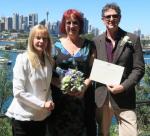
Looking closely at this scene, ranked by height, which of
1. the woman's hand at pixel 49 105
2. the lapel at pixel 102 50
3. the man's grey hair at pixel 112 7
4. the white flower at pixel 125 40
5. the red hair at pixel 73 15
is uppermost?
the man's grey hair at pixel 112 7

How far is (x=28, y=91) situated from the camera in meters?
4.17

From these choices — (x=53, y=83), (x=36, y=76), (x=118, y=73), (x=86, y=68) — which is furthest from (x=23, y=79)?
(x=118, y=73)

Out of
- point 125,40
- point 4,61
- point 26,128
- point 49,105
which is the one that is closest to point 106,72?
point 125,40

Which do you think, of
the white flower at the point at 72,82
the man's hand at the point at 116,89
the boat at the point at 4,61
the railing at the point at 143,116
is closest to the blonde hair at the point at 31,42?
the white flower at the point at 72,82

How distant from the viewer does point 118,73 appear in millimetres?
4664

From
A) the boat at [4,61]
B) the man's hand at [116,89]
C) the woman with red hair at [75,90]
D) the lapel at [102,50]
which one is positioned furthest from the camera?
the boat at [4,61]

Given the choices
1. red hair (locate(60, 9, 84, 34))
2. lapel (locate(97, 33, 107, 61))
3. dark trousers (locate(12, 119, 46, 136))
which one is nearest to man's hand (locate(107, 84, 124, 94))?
lapel (locate(97, 33, 107, 61))

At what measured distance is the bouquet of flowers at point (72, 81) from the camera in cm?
438

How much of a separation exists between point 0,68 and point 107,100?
2324 cm

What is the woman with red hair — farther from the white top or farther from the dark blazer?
the white top

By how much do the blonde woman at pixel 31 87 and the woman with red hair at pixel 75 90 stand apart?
1.00 feet

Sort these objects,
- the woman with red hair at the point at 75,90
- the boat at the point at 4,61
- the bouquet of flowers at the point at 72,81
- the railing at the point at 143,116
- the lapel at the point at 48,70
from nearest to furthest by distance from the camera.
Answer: the lapel at the point at 48,70 < the bouquet of flowers at the point at 72,81 < the woman with red hair at the point at 75,90 < the railing at the point at 143,116 < the boat at the point at 4,61

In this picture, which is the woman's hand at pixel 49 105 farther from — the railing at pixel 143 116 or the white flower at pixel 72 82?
the railing at pixel 143 116

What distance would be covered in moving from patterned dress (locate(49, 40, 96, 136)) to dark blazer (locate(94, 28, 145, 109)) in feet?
0.48
